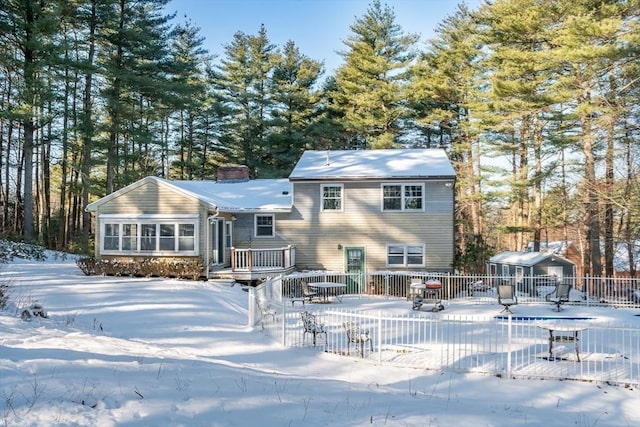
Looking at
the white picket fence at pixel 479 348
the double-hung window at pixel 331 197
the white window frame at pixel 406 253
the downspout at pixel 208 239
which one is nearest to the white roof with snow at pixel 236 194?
the downspout at pixel 208 239

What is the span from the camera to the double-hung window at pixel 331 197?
22062mm

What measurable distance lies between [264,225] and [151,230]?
5288 millimetres

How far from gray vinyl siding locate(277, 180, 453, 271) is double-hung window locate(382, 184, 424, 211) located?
24 centimetres

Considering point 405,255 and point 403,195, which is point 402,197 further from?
point 405,255

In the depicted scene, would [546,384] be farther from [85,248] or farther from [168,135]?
[168,135]

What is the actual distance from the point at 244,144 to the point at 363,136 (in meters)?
9.80

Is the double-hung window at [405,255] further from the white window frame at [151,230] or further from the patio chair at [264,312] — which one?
the patio chair at [264,312]

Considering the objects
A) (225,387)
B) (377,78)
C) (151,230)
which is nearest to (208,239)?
(151,230)

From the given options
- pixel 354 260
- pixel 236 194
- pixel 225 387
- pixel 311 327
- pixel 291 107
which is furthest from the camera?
pixel 291 107

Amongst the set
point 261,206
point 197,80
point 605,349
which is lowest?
point 605,349

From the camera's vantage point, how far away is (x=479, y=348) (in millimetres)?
10570

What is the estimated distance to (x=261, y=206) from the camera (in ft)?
72.1

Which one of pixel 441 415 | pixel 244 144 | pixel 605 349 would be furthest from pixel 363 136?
pixel 441 415

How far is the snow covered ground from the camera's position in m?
4.77
